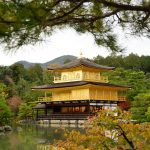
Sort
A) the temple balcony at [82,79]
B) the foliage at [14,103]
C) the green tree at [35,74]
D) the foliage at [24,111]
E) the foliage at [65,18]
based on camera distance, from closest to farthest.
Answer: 1. the foliage at [65,18]
2. the foliage at [24,111]
3. the temple balcony at [82,79]
4. the foliage at [14,103]
5. the green tree at [35,74]

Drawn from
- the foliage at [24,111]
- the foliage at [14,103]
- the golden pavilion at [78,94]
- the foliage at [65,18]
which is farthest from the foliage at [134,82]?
the foliage at [65,18]

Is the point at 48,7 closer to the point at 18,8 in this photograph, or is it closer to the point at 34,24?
the point at 34,24

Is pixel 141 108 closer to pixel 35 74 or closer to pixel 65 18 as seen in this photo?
pixel 65 18

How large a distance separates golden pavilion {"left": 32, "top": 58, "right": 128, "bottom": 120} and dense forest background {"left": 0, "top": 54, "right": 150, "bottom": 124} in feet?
3.46

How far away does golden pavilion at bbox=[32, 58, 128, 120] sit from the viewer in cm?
2977

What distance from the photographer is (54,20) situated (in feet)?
12.1

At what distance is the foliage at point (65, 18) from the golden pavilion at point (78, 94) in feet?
78.7

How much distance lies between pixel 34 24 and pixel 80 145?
482cm

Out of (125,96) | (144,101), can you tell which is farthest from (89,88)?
(144,101)

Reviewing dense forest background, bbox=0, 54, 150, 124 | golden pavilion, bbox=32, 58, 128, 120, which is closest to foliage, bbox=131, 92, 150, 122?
dense forest background, bbox=0, 54, 150, 124

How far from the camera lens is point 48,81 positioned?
43094 mm

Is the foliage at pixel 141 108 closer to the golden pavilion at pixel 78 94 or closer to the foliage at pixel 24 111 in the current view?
the golden pavilion at pixel 78 94

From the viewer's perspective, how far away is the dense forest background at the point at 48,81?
2364cm

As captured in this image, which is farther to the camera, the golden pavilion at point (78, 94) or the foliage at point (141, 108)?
the golden pavilion at point (78, 94)
